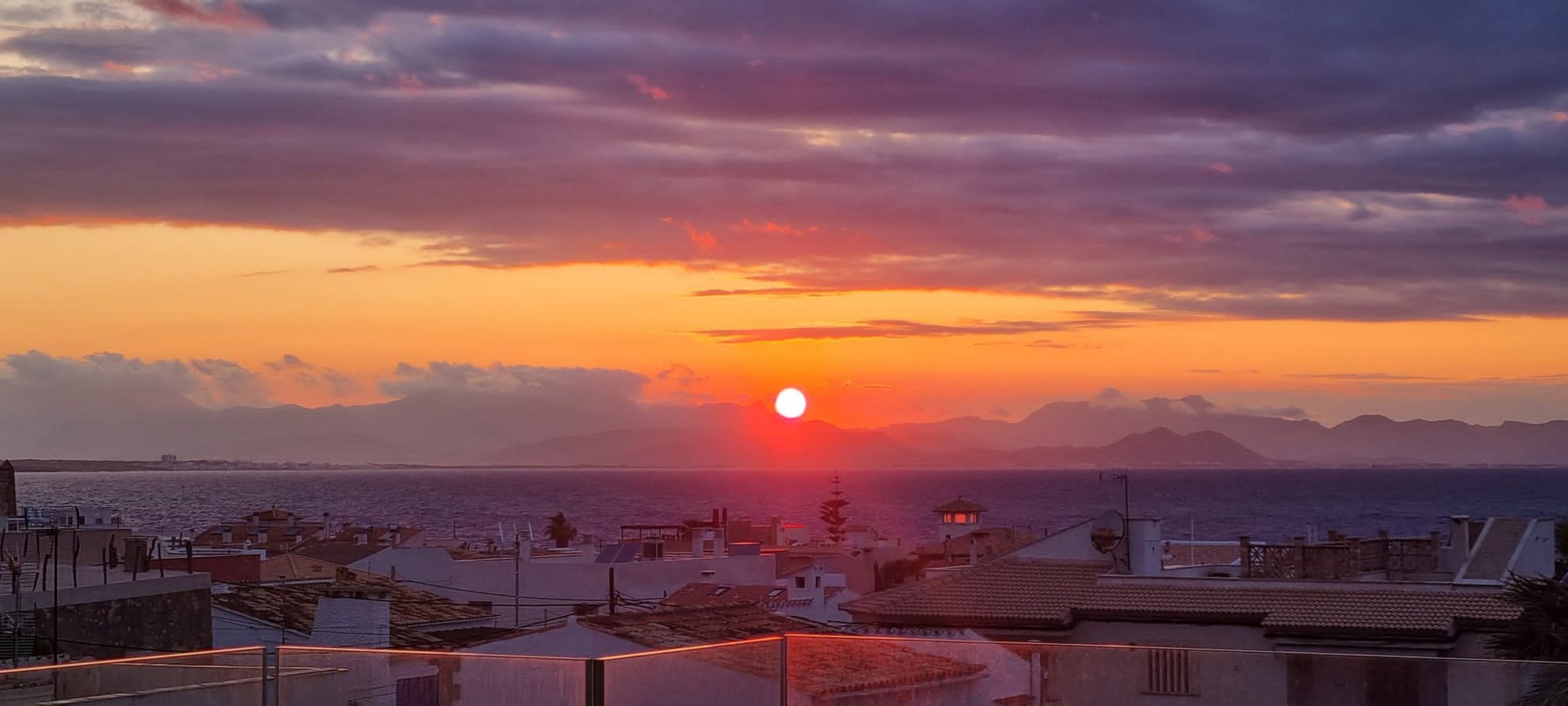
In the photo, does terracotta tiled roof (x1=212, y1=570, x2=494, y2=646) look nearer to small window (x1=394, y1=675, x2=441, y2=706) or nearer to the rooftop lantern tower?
small window (x1=394, y1=675, x2=441, y2=706)

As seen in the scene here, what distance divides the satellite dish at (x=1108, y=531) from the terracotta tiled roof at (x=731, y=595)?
14.0 m

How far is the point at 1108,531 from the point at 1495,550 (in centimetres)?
638

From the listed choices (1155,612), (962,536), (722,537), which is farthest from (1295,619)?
(962,536)

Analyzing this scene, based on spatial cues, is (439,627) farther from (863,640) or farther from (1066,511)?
(1066,511)

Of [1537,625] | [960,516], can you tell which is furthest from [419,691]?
[960,516]

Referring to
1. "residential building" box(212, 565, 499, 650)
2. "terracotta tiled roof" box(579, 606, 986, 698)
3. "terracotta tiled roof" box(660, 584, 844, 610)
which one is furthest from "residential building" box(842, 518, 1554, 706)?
"terracotta tiled roof" box(660, 584, 844, 610)

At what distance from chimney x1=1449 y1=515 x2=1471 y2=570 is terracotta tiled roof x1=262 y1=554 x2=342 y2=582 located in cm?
2515

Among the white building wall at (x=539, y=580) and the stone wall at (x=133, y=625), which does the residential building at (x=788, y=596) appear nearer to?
the white building wall at (x=539, y=580)

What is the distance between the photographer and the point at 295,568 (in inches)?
1729

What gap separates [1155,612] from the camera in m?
21.8

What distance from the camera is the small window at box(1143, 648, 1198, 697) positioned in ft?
22.2

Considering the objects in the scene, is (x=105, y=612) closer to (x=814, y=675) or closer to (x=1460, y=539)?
(x=814, y=675)

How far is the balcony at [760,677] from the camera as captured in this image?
6695 mm

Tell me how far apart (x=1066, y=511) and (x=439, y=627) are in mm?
142243
